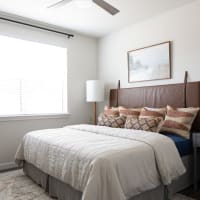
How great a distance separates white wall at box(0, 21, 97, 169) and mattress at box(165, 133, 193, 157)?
2.35m

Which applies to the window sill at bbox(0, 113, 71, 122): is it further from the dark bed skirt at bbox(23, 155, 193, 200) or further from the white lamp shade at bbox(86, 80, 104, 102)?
the dark bed skirt at bbox(23, 155, 193, 200)

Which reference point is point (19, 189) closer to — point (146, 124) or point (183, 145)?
point (146, 124)

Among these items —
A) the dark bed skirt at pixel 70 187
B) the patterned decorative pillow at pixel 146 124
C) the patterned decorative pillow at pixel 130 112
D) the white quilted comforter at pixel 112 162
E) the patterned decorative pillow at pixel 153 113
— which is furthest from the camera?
the patterned decorative pillow at pixel 130 112

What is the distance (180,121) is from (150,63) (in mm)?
1352

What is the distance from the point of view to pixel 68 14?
3.57 metres

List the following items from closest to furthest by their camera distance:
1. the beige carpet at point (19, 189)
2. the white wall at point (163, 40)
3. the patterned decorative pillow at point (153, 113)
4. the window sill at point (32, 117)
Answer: the beige carpet at point (19, 189) → the patterned decorative pillow at point (153, 113) → the white wall at point (163, 40) → the window sill at point (32, 117)

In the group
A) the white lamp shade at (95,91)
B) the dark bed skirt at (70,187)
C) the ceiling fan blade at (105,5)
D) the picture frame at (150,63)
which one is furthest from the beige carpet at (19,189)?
the ceiling fan blade at (105,5)

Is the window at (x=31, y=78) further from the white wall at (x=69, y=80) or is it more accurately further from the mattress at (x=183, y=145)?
the mattress at (x=183, y=145)

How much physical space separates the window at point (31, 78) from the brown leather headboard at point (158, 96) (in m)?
1.18

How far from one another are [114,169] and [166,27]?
2.74m

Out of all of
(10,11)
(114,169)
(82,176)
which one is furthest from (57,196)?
(10,11)

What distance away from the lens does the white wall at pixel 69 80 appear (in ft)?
12.0

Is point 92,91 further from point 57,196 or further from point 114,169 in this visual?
point 114,169

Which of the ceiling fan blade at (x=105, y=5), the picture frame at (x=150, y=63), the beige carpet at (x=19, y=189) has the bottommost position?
the beige carpet at (x=19, y=189)
